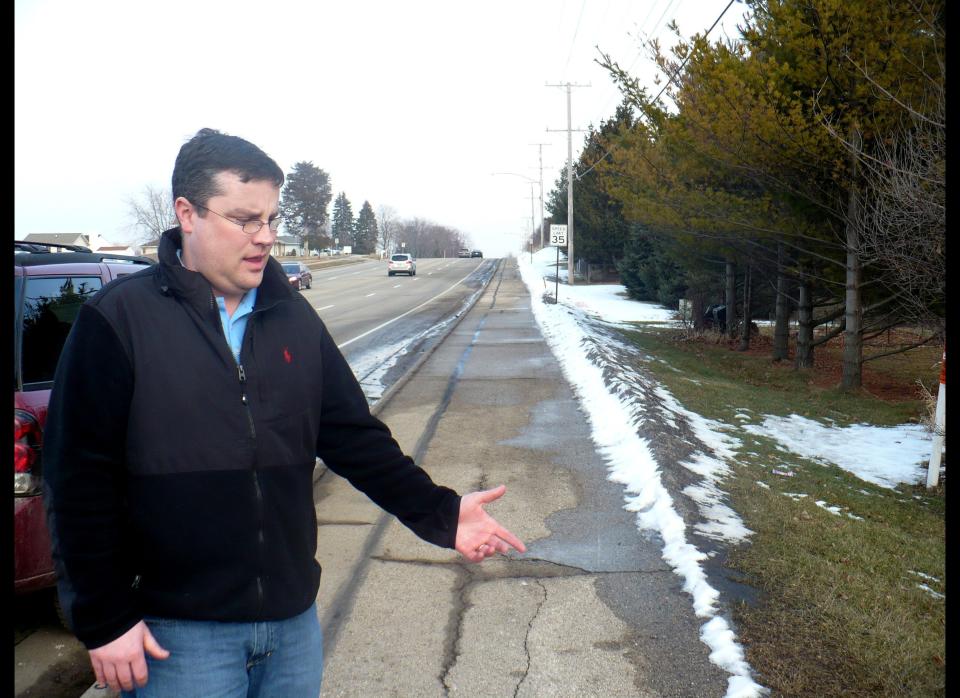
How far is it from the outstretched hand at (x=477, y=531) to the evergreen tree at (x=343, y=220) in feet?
429

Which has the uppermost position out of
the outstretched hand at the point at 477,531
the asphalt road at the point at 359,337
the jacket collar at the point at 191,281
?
the jacket collar at the point at 191,281

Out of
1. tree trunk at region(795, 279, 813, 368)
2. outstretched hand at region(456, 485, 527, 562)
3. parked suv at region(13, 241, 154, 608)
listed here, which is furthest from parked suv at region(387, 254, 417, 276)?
outstretched hand at region(456, 485, 527, 562)

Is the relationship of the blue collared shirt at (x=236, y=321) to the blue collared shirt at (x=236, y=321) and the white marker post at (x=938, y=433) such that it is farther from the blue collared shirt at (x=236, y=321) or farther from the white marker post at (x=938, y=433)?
the white marker post at (x=938, y=433)

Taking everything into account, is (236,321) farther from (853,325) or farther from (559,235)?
(559,235)

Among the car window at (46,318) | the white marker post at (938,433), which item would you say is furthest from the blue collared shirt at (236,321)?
the white marker post at (938,433)

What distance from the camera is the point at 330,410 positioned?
2.23 meters

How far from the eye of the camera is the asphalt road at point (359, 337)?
3883 millimetres

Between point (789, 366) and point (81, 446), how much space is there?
1715 cm

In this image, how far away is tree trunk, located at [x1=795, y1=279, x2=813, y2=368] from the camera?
51.4ft

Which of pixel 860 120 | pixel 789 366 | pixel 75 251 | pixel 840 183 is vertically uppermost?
pixel 860 120

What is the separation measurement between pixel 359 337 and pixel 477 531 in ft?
58.7

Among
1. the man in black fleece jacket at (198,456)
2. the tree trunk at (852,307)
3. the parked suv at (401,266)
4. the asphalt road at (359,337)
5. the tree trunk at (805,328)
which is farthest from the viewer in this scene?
the parked suv at (401,266)

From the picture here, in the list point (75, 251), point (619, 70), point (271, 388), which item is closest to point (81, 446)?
point (271, 388)

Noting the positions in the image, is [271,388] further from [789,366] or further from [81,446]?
[789,366]
